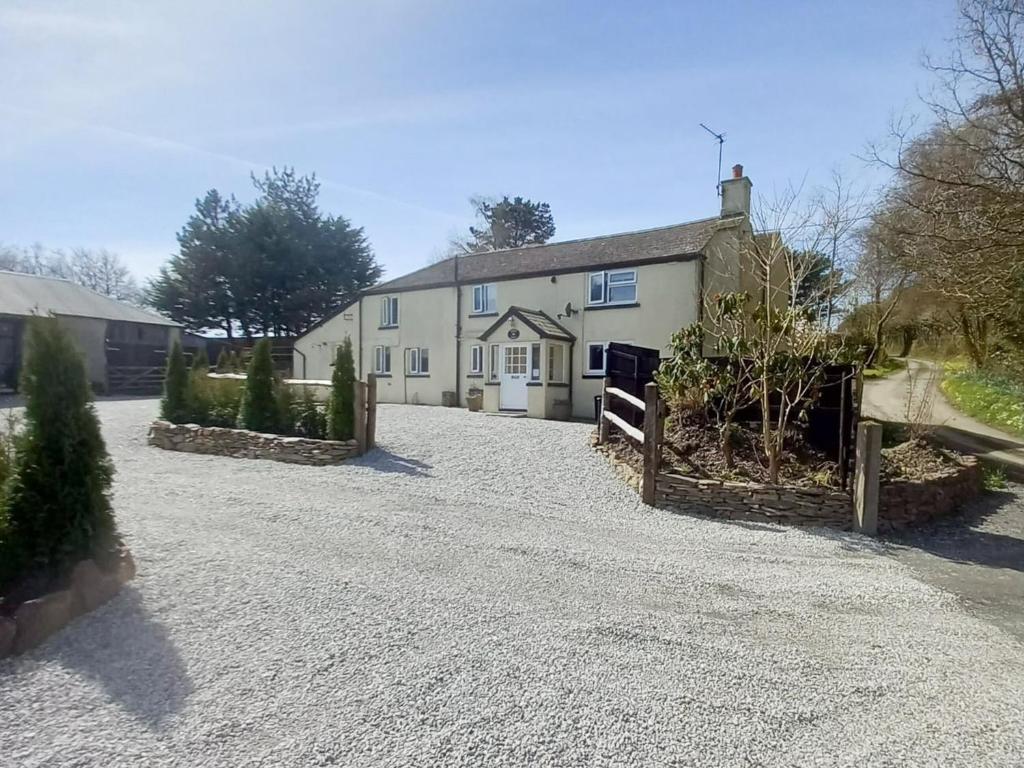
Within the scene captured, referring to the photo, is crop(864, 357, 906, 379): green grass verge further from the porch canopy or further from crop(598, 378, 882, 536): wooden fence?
crop(598, 378, 882, 536): wooden fence

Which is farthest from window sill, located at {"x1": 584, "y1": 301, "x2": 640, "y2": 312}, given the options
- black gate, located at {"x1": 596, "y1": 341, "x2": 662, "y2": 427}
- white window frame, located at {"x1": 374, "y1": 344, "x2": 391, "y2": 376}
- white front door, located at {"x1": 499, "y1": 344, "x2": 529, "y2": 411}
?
white window frame, located at {"x1": 374, "y1": 344, "x2": 391, "y2": 376}

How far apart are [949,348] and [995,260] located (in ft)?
63.6

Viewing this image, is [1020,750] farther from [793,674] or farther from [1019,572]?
[1019,572]

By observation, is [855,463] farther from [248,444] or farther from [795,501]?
[248,444]

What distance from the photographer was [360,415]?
9.17 meters

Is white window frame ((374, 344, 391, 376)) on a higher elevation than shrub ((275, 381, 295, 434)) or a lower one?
higher

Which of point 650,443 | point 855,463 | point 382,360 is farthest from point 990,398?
point 382,360

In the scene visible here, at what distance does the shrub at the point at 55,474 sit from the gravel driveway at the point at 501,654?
52cm

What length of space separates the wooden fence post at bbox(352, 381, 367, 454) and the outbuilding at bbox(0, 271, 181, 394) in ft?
58.5

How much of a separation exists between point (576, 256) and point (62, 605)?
52.8ft

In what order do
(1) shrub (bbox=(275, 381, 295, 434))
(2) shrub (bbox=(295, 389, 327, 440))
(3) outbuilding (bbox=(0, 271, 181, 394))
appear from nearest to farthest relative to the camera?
(2) shrub (bbox=(295, 389, 327, 440)) < (1) shrub (bbox=(275, 381, 295, 434)) < (3) outbuilding (bbox=(0, 271, 181, 394))

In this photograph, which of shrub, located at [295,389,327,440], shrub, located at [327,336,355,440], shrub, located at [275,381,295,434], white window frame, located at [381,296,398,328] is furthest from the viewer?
white window frame, located at [381,296,398,328]

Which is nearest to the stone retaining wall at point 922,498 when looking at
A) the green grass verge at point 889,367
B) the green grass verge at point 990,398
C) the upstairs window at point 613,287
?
the green grass verge at point 990,398

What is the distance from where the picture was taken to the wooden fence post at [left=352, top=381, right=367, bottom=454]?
359 inches
